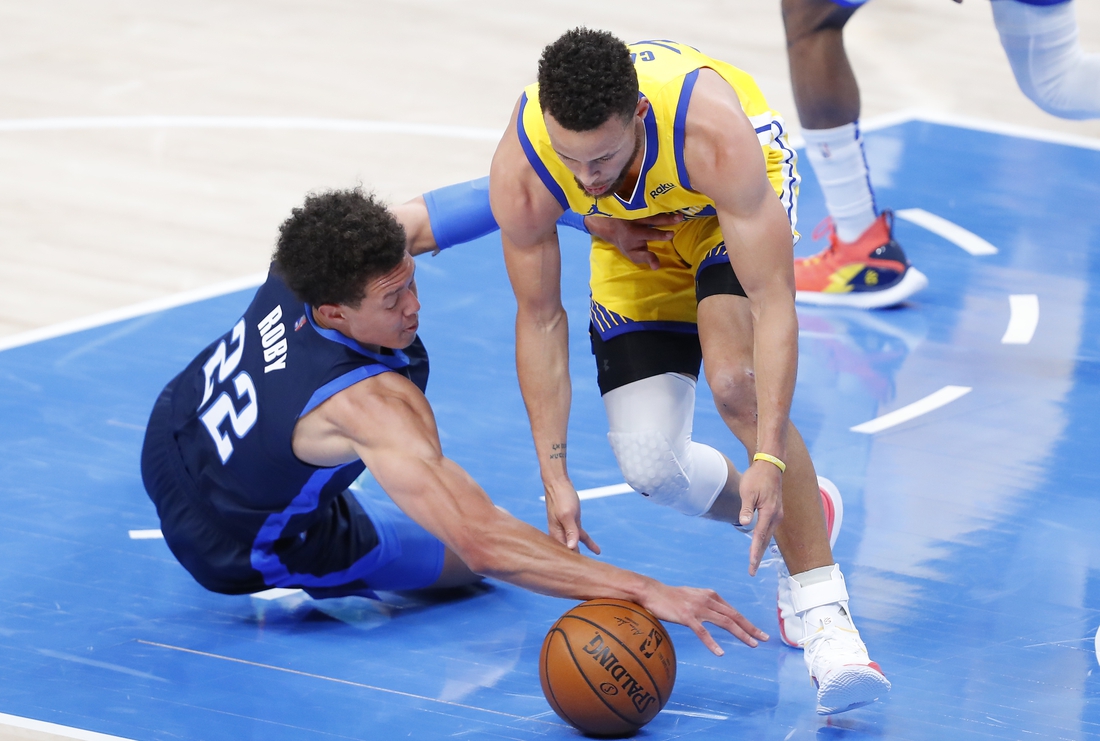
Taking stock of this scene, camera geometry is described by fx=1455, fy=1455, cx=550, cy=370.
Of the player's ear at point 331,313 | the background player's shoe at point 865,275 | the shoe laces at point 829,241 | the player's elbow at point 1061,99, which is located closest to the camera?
the player's ear at point 331,313

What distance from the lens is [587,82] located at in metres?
3.79

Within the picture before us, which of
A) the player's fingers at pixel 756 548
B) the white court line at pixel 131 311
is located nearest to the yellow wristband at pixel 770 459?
the player's fingers at pixel 756 548

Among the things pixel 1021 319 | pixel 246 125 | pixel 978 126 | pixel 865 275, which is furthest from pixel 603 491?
pixel 978 126

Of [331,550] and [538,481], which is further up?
[331,550]

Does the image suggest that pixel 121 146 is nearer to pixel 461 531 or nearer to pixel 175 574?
pixel 175 574

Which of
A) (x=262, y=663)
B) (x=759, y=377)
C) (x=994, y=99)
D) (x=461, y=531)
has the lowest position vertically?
(x=994, y=99)

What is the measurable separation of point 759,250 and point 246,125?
6418mm

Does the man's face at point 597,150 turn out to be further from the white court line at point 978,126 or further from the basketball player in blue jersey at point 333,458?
the white court line at point 978,126

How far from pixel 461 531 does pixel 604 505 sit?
1.46m

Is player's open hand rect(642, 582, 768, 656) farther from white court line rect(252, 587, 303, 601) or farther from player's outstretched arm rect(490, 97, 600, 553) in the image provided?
white court line rect(252, 587, 303, 601)

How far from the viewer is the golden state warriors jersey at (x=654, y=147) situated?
13.6ft

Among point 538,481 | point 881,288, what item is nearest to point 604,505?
point 538,481

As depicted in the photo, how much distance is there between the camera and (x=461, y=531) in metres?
4.06

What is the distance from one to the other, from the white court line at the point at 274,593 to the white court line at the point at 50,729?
967 mm
